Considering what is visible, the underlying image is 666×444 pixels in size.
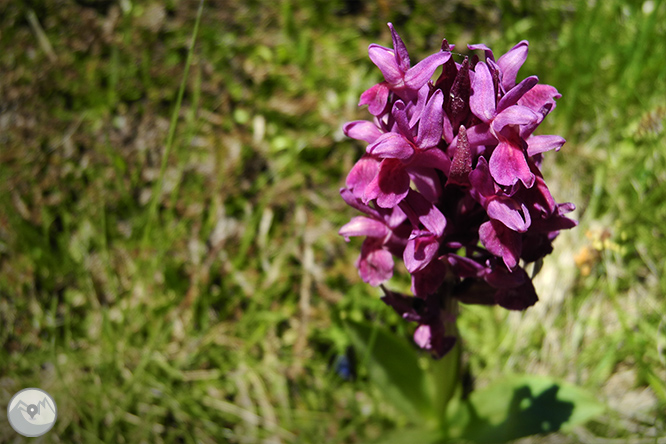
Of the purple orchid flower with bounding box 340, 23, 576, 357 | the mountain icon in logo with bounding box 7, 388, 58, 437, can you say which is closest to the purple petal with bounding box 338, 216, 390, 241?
the purple orchid flower with bounding box 340, 23, 576, 357

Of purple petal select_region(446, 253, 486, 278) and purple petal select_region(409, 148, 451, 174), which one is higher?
purple petal select_region(409, 148, 451, 174)

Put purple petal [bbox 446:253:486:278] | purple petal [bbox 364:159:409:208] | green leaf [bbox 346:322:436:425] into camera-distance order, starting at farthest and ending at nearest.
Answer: green leaf [bbox 346:322:436:425] < purple petal [bbox 446:253:486:278] < purple petal [bbox 364:159:409:208]

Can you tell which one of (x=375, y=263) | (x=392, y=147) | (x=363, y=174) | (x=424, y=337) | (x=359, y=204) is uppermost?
(x=392, y=147)

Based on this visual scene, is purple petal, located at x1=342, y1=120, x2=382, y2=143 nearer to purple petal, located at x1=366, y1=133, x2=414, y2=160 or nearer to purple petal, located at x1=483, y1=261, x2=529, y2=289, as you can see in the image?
purple petal, located at x1=366, y1=133, x2=414, y2=160

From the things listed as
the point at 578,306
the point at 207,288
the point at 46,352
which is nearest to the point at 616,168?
the point at 578,306

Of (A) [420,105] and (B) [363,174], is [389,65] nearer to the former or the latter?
(A) [420,105]

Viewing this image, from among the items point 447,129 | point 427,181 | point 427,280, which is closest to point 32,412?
point 427,280
